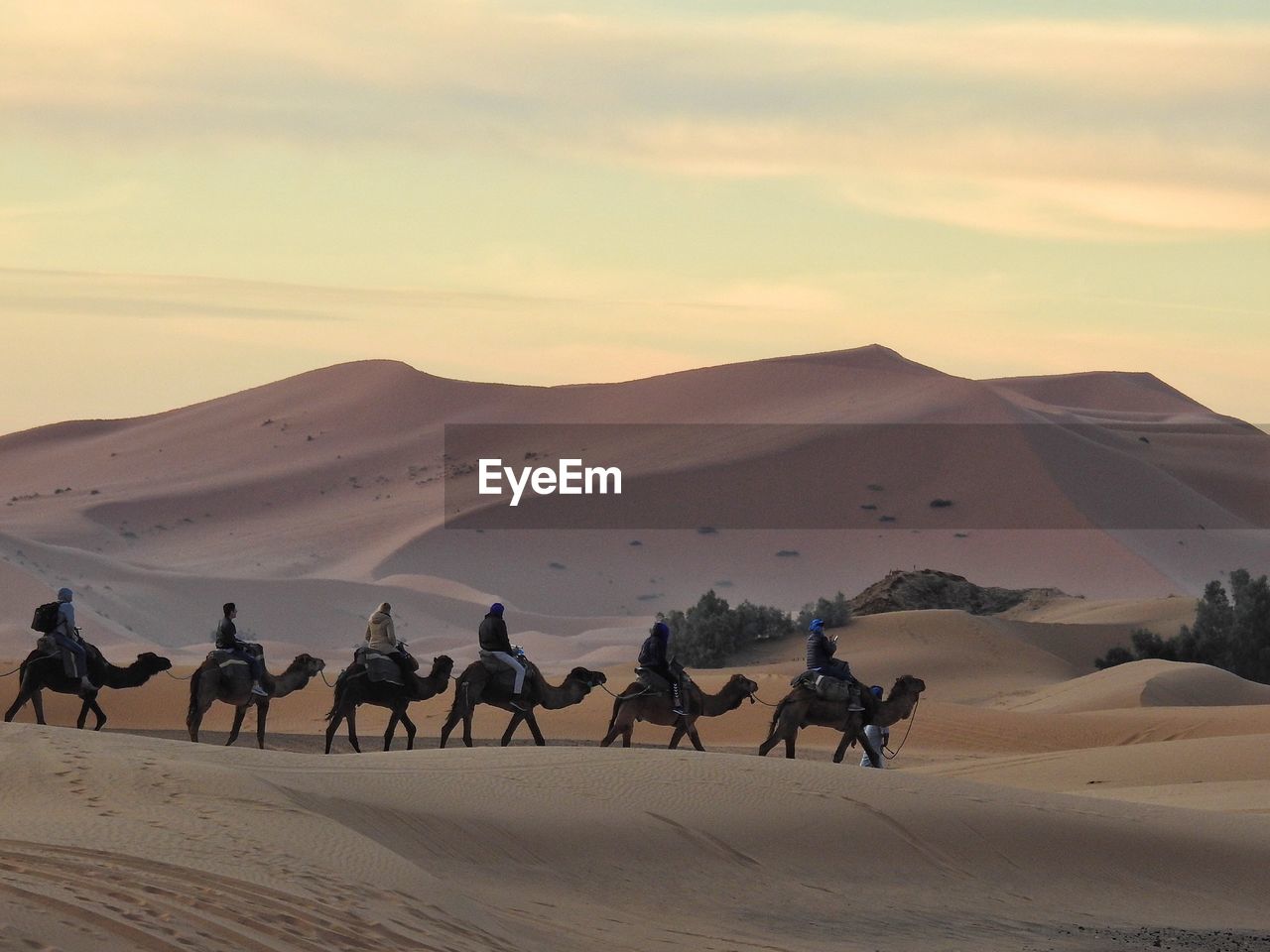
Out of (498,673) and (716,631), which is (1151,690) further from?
(498,673)

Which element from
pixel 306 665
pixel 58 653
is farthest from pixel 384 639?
pixel 58 653

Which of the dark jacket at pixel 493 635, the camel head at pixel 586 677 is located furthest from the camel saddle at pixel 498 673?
the camel head at pixel 586 677

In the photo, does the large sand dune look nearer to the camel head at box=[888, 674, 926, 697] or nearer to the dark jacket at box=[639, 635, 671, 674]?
the dark jacket at box=[639, 635, 671, 674]

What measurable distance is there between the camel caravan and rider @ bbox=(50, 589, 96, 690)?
0.01 m

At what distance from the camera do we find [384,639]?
2294cm

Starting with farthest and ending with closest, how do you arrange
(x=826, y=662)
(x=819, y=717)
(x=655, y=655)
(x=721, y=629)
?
1. (x=721, y=629)
2. (x=655, y=655)
3. (x=819, y=717)
4. (x=826, y=662)

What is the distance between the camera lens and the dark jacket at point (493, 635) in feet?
Result: 74.7

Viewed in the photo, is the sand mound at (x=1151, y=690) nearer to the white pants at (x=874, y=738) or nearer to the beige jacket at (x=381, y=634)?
the white pants at (x=874, y=738)

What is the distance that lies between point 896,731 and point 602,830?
20.5m

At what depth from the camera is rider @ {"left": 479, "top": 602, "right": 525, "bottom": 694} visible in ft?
74.5

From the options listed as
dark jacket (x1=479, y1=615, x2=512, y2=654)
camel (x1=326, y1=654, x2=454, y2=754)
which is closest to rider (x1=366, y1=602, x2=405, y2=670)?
camel (x1=326, y1=654, x2=454, y2=754)

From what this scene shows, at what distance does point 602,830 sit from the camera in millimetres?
14055

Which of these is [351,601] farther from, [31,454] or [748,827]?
[31,454]

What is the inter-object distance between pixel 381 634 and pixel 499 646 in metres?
1.42
